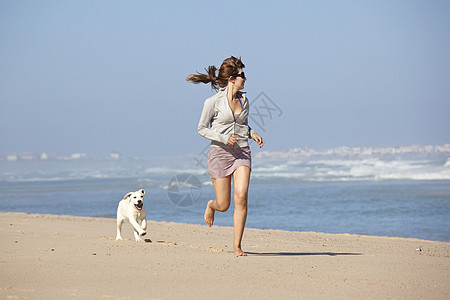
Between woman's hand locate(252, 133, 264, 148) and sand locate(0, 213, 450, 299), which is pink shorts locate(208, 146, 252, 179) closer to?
woman's hand locate(252, 133, 264, 148)

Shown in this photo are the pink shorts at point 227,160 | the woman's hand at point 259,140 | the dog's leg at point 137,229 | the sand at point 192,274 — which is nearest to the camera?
the sand at point 192,274

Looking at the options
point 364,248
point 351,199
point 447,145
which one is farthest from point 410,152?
point 364,248

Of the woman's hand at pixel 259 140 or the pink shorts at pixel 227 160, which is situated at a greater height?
the woman's hand at pixel 259 140

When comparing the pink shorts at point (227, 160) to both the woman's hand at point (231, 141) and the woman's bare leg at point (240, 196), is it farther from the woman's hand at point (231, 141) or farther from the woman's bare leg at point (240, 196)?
the woman's hand at point (231, 141)

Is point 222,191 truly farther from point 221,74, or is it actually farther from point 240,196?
point 221,74

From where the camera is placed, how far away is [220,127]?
5973 millimetres

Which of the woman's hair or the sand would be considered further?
the woman's hair

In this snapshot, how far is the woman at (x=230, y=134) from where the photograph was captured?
5.95 m

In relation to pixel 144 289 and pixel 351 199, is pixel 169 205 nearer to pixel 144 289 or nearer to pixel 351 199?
pixel 351 199

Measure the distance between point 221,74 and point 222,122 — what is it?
1.82 ft

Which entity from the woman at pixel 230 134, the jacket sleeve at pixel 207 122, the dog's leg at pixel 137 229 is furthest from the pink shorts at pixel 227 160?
the dog's leg at pixel 137 229

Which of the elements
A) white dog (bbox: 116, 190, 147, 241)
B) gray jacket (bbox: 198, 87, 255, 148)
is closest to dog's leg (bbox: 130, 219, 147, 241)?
white dog (bbox: 116, 190, 147, 241)

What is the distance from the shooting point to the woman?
5.95 metres

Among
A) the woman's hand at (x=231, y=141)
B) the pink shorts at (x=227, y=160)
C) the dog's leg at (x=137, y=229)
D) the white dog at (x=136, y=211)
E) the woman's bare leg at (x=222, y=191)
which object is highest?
the woman's hand at (x=231, y=141)
